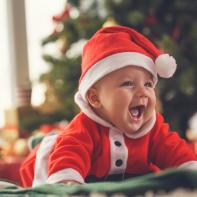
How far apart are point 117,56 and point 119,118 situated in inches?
4.0

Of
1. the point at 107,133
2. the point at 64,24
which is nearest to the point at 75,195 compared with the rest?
the point at 107,133

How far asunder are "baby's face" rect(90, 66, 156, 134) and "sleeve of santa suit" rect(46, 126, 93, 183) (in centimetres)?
6

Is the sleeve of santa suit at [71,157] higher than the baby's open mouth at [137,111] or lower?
lower

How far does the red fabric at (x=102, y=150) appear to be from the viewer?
76cm

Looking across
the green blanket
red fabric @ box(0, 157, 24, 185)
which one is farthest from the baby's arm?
A: red fabric @ box(0, 157, 24, 185)

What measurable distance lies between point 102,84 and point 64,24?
1.28m

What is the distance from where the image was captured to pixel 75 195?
0.50m

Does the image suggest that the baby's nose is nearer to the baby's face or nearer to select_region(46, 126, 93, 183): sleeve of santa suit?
the baby's face

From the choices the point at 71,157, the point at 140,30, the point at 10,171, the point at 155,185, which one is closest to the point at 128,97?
the point at 71,157

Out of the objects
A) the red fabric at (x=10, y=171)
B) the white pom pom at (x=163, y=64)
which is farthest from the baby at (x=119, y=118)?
the red fabric at (x=10, y=171)

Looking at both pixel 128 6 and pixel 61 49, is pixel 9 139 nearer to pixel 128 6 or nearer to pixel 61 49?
pixel 61 49

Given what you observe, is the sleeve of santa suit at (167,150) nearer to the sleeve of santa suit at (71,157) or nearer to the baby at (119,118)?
the baby at (119,118)

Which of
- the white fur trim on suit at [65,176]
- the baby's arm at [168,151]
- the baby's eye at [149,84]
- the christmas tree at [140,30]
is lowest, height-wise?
the white fur trim on suit at [65,176]

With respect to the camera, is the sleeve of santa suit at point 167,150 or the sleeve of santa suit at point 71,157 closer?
the sleeve of santa suit at point 71,157
